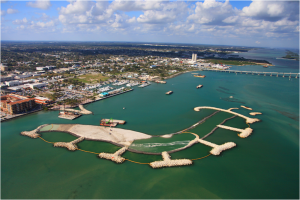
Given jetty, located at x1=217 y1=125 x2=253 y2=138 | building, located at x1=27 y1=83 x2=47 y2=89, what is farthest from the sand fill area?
building, located at x1=27 y1=83 x2=47 y2=89

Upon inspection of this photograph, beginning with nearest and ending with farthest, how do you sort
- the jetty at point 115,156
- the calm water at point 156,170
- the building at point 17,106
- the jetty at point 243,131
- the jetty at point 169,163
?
1. the calm water at point 156,170
2. the jetty at point 169,163
3. the jetty at point 115,156
4. the jetty at point 243,131
5. the building at point 17,106

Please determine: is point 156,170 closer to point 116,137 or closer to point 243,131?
point 116,137

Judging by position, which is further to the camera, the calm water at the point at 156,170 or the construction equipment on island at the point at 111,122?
the construction equipment on island at the point at 111,122

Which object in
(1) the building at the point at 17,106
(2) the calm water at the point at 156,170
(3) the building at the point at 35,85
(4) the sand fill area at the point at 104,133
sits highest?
(3) the building at the point at 35,85

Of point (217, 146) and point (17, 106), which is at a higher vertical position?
point (17, 106)

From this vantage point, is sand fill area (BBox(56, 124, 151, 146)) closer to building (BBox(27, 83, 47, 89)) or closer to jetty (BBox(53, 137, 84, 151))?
jetty (BBox(53, 137, 84, 151))

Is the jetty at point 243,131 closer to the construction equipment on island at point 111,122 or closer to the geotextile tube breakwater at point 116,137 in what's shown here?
the geotextile tube breakwater at point 116,137

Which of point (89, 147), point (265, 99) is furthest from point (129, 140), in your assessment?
point (265, 99)

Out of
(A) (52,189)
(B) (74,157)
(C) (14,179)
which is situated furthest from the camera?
(B) (74,157)

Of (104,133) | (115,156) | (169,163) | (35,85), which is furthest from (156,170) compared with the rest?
(35,85)

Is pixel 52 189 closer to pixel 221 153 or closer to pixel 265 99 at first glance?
pixel 221 153

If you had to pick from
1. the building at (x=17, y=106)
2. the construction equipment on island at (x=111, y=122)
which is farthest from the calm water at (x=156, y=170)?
the building at (x=17, y=106)
